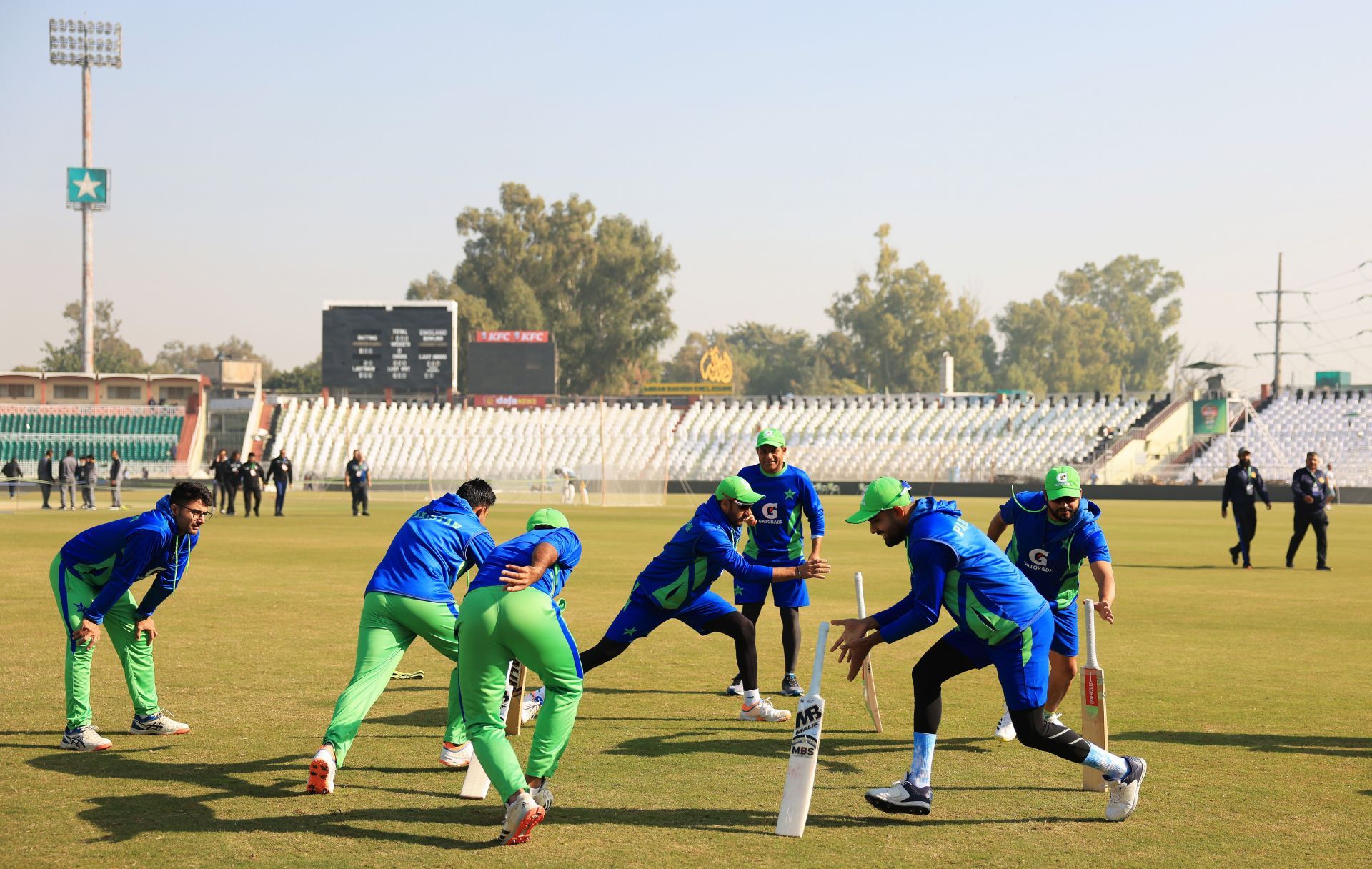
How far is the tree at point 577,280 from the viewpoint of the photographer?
106125 millimetres

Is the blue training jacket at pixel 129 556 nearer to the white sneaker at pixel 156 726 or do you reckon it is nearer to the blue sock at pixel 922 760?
the white sneaker at pixel 156 726

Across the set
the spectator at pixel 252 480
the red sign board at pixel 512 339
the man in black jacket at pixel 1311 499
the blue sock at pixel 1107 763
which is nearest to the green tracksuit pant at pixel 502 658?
the blue sock at pixel 1107 763

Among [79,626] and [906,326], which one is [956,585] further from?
[906,326]

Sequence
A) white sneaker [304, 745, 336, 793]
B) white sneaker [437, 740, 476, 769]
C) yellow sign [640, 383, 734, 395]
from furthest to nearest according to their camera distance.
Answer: yellow sign [640, 383, 734, 395] → white sneaker [437, 740, 476, 769] → white sneaker [304, 745, 336, 793]

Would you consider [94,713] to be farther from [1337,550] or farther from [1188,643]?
[1337,550]

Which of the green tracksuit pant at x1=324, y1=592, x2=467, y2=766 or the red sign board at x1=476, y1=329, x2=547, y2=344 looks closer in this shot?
the green tracksuit pant at x1=324, y1=592, x2=467, y2=766

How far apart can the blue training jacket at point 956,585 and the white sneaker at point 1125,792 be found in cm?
92

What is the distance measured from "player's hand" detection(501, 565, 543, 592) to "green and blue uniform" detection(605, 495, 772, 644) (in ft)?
6.64

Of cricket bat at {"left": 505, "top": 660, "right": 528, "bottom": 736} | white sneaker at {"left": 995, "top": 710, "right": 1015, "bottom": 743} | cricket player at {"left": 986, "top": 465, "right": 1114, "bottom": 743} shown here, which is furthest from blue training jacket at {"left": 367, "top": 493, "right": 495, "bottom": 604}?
white sneaker at {"left": 995, "top": 710, "right": 1015, "bottom": 743}

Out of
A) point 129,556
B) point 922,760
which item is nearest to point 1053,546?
point 922,760

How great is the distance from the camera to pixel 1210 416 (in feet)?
212

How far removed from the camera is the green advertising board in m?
63.7

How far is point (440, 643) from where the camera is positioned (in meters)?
7.50

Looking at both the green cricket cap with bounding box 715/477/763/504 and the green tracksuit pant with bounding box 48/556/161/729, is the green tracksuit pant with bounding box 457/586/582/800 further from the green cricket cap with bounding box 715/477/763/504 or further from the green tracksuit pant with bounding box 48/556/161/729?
the green tracksuit pant with bounding box 48/556/161/729
